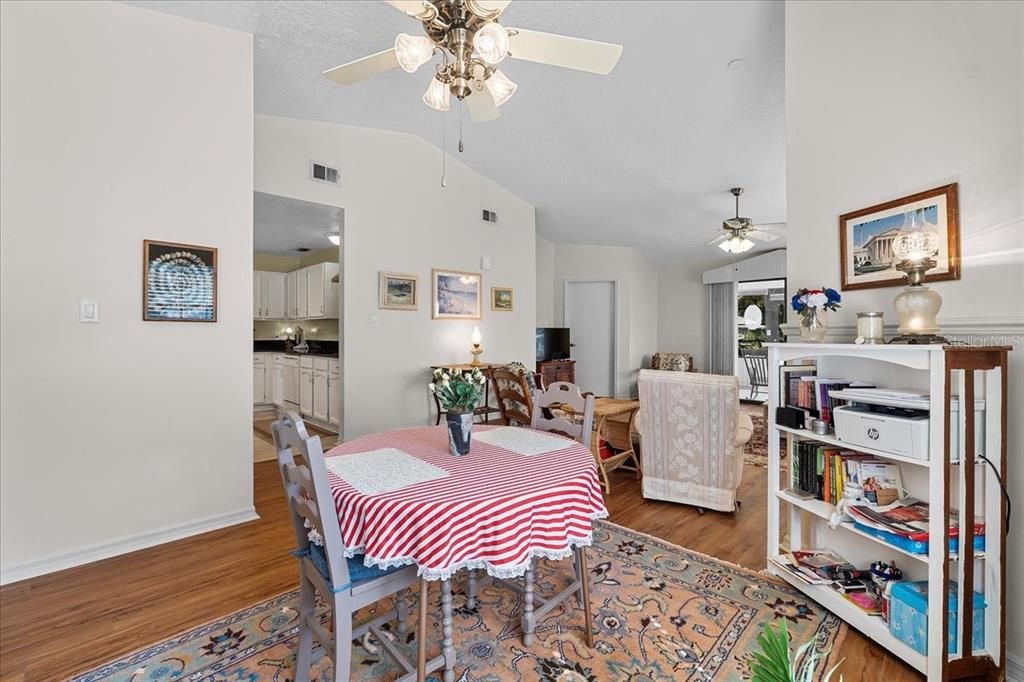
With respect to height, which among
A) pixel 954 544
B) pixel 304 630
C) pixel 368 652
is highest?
pixel 954 544

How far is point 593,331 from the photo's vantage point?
7.62 meters

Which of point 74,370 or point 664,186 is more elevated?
point 664,186

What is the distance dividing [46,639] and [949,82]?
13.5ft

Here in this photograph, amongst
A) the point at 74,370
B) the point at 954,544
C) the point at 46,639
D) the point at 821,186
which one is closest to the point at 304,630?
the point at 46,639

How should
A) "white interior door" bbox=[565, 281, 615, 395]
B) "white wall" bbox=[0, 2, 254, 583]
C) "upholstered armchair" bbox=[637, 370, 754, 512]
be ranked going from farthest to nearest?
1. "white interior door" bbox=[565, 281, 615, 395]
2. "upholstered armchair" bbox=[637, 370, 754, 512]
3. "white wall" bbox=[0, 2, 254, 583]

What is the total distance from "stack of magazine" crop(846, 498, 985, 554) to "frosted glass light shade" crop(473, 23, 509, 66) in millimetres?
2285

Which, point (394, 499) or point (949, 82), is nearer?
point (394, 499)

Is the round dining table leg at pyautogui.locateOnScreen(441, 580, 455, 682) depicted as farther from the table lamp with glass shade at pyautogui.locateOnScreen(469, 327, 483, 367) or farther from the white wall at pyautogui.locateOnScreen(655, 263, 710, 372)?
the white wall at pyautogui.locateOnScreen(655, 263, 710, 372)

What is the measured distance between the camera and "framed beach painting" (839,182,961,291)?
1704 millimetres

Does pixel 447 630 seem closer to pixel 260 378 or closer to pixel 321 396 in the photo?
pixel 321 396

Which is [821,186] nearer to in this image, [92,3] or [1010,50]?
[1010,50]

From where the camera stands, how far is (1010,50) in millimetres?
1545

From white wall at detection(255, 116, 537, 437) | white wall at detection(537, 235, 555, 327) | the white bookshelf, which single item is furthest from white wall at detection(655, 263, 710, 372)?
the white bookshelf

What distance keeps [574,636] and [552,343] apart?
5.27 metres
